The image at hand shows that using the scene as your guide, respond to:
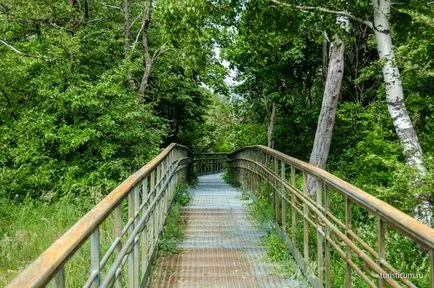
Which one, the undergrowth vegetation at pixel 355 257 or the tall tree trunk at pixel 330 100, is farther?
the tall tree trunk at pixel 330 100

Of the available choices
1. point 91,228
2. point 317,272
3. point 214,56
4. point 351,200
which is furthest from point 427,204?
point 214,56

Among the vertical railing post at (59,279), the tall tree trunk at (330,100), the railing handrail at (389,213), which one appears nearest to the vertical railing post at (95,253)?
the vertical railing post at (59,279)

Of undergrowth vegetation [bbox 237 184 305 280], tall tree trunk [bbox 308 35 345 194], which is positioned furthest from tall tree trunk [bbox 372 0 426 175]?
tall tree trunk [bbox 308 35 345 194]

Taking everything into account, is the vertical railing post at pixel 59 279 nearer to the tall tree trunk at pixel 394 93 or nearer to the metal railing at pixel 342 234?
the metal railing at pixel 342 234

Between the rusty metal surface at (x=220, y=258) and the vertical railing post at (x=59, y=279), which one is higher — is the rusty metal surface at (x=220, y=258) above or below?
below

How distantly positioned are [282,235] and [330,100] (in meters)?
4.21

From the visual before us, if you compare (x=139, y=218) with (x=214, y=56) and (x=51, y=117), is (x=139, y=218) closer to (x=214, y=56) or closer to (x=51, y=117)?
(x=51, y=117)

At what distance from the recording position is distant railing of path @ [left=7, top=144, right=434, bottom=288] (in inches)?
84.8

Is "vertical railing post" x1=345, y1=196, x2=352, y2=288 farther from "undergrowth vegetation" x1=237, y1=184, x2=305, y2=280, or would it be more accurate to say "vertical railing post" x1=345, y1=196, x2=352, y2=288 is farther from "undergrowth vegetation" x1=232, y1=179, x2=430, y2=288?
"undergrowth vegetation" x1=237, y1=184, x2=305, y2=280

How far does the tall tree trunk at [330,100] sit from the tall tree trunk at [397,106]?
3.07 meters

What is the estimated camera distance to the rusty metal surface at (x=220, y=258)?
5312 millimetres

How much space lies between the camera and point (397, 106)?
20.5 feet

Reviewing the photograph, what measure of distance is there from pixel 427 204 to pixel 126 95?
795cm

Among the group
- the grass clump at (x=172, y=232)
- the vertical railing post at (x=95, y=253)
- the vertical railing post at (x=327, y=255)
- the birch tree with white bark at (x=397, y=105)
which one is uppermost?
the birch tree with white bark at (x=397, y=105)
